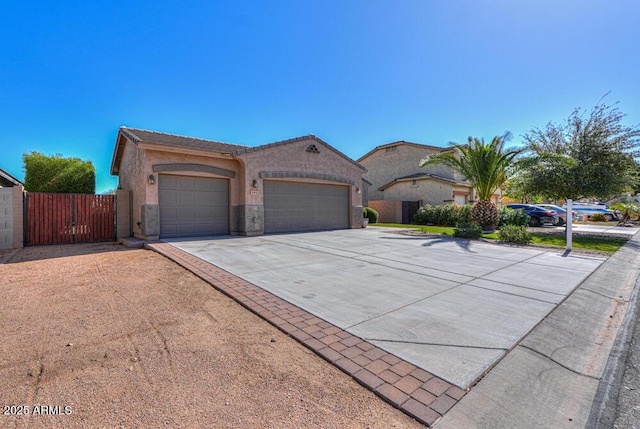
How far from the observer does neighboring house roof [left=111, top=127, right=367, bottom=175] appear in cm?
1190

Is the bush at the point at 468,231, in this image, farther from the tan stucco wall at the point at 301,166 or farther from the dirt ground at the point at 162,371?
the dirt ground at the point at 162,371

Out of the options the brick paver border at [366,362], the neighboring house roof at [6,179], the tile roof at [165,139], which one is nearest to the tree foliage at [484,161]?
the tile roof at [165,139]

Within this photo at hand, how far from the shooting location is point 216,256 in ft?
26.0

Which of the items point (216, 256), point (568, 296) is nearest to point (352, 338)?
point (568, 296)

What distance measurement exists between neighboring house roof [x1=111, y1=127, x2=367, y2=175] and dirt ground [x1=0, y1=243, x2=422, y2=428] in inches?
332

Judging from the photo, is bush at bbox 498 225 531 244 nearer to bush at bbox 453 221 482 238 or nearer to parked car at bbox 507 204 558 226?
bush at bbox 453 221 482 238

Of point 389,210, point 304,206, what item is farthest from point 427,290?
point 389,210

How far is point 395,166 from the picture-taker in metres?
29.4

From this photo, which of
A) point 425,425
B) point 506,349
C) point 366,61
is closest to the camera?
point 425,425

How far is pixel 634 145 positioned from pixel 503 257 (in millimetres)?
13048

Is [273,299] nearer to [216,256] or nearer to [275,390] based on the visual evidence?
[275,390]

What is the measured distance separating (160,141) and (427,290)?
11407 mm

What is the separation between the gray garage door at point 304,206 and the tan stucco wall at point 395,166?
504 inches

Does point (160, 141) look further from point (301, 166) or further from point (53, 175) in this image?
point (53, 175)
